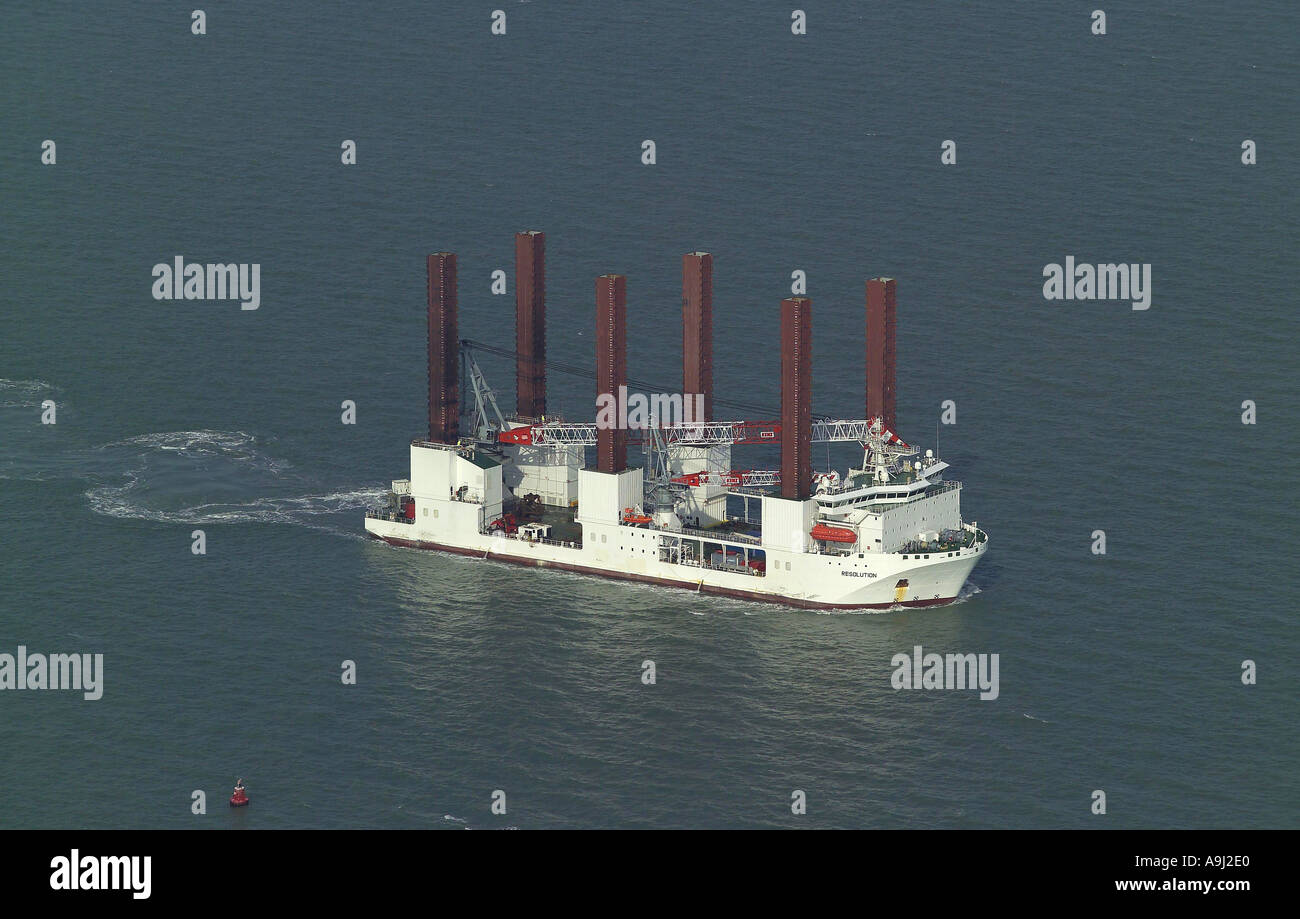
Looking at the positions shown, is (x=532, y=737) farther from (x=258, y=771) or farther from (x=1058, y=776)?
(x=1058, y=776)

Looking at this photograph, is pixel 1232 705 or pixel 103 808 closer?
pixel 103 808

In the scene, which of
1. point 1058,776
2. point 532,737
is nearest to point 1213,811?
point 1058,776

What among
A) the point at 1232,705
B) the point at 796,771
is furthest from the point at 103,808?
the point at 1232,705

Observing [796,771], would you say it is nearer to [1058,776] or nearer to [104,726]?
[1058,776]

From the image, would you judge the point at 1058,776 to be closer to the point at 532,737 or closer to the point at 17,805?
the point at 532,737

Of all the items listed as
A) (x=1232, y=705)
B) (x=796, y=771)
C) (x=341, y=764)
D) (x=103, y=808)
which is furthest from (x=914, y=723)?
(x=103, y=808)

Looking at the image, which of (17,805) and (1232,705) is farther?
(1232,705)

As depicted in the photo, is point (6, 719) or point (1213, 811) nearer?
point (1213, 811)
